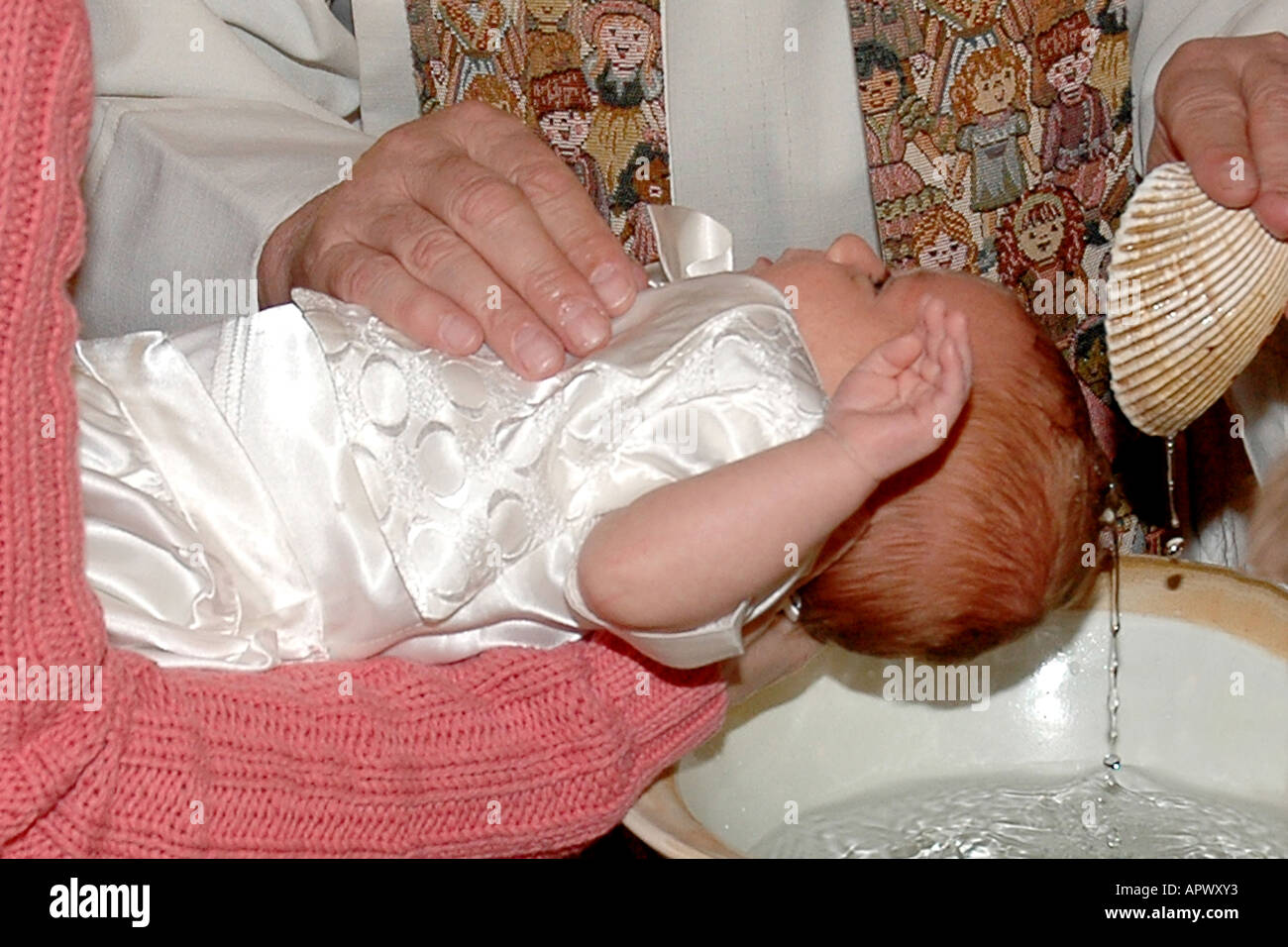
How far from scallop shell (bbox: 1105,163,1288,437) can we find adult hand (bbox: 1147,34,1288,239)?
12 millimetres

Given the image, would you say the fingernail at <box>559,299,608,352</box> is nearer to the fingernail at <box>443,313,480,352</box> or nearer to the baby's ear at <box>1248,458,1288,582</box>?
the fingernail at <box>443,313,480,352</box>

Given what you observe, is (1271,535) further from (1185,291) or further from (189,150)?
(189,150)

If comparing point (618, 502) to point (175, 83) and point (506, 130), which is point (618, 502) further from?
point (175, 83)

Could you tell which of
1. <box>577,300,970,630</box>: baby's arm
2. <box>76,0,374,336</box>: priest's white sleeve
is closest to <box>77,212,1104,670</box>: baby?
<box>577,300,970,630</box>: baby's arm

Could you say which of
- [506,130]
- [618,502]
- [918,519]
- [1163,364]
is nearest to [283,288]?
[506,130]

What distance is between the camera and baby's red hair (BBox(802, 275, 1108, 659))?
2.79ft

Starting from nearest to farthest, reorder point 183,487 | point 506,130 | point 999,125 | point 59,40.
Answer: point 59,40, point 183,487, point 506,130, point 999,125

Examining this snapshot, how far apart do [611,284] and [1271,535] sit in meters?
0.49

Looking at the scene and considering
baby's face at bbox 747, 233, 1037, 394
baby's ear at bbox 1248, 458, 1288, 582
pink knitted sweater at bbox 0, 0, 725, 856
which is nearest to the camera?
pink knitted sweater at bbox 0, 0, 725, 856

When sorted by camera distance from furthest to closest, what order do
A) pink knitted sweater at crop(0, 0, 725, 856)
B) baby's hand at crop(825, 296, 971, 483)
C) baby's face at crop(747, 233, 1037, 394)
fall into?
baby's face at crop(747, 233, 1037, 394)
baby's hand at crop(825, 296, 971, 483)
pink knitted sweater at crop(0, 0, 725, 856)

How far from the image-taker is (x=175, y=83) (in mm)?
1112

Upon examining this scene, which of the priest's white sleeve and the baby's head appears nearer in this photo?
the baby's head

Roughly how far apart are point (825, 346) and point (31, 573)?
0.43 metres

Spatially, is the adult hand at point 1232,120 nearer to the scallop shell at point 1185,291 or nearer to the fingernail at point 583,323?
the scallop shell at point 1185,291
